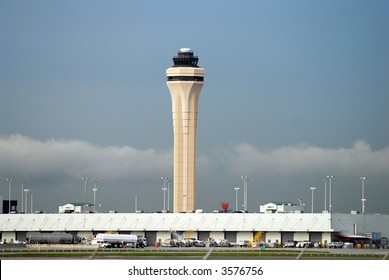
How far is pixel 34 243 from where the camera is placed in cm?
19400
